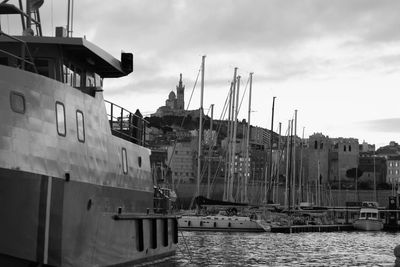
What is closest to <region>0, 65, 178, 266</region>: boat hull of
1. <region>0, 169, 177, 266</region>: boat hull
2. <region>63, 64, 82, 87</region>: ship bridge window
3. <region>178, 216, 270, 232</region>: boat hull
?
<region>0, 169, 177, 266</region>: boat hull

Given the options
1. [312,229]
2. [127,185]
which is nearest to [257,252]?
[127,185]

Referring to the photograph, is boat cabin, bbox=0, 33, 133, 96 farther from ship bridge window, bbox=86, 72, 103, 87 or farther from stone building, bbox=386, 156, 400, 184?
stone building, bbox=386, 156, 400, 184

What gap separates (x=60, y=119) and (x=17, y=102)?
4.24 feet

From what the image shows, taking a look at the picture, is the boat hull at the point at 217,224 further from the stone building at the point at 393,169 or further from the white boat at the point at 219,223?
the stone building at the point at 393,169

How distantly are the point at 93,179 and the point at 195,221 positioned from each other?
A: 37334 millimetres

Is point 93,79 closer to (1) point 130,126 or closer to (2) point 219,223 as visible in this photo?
(1) point 130,126

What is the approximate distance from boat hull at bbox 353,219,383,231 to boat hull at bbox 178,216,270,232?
79.0 feet

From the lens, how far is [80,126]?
13.9 metres

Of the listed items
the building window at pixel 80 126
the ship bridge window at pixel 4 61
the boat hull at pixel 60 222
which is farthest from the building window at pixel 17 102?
the ship bridge window at pixel 4 61

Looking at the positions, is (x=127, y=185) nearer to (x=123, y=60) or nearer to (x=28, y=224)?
(x=123, y=60)

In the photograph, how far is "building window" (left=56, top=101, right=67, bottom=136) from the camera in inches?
508

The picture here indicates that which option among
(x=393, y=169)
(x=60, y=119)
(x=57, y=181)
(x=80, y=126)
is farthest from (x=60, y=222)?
(x=393, y=169)

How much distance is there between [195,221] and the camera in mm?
50906

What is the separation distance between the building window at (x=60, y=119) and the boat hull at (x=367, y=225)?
62.4 m
